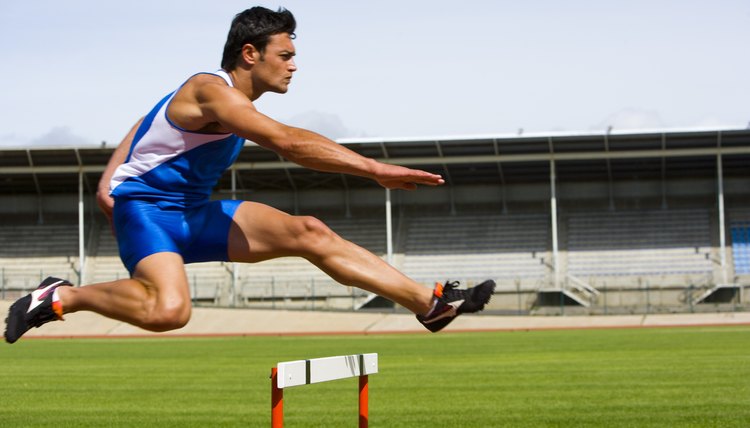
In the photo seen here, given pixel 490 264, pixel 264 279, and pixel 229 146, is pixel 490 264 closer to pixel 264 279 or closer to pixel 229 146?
pixel 264 279

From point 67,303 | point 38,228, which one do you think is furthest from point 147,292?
point 38,228

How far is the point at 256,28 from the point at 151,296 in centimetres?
173

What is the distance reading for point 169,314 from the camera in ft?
21.2

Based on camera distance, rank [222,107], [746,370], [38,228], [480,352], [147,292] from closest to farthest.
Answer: [222,107] < [147,292] < [746,370] < [480,352] < [38,228]

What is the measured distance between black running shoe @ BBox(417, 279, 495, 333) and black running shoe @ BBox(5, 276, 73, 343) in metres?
2.34

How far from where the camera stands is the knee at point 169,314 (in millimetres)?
6449

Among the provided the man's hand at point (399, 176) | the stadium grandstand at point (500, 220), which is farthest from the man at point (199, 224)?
the stadium grandstand at point (500, 220)

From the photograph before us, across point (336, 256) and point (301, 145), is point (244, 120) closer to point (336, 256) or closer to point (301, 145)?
point (301, 145)

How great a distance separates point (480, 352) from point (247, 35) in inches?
636

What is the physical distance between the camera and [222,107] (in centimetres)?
617

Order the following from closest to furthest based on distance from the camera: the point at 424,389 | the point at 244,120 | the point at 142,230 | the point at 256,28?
the point at 244,120, the point at 256,28, the point at 142,230, the point at 424,389

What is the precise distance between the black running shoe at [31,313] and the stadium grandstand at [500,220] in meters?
36.5

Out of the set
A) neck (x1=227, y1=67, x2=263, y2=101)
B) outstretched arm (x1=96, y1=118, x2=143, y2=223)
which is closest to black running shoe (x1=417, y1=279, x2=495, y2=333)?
neck (x1=227, y1=67, x2=263, y2=101)

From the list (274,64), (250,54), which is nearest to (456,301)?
(274,64)
